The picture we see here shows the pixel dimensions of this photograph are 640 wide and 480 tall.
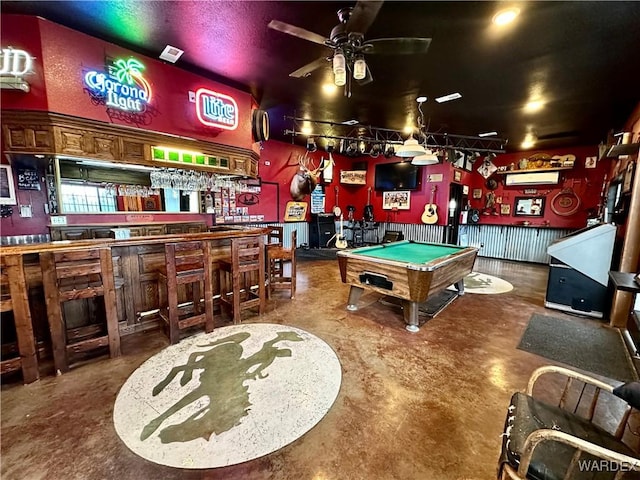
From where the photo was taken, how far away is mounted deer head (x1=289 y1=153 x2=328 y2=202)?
7.48 m

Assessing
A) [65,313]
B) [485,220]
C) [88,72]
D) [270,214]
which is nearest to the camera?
[65,313]

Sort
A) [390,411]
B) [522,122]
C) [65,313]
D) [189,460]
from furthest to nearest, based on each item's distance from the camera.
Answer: [522,122]
[65,313]
[390,411]
[189,460]

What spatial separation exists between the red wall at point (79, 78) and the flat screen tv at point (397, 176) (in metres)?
5.75

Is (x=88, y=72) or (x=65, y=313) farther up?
(x=88, y=72)

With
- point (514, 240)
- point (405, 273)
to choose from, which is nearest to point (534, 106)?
point (405, 273)

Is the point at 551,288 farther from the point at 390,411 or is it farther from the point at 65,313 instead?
the point at 65,313

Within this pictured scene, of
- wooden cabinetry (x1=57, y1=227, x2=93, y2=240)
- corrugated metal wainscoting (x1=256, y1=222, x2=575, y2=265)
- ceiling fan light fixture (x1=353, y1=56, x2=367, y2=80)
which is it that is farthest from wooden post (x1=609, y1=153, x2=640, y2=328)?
wooden cabinetry (x1=57, y1=227, x2=93, y2=240)

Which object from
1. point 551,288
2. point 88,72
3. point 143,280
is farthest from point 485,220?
point 88,72

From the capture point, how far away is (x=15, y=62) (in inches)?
105

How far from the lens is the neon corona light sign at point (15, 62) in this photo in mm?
2629

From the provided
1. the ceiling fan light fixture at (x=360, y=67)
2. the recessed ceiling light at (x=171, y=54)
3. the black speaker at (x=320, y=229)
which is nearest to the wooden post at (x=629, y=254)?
the ceiling fan light fixture at (x=360, y=67)

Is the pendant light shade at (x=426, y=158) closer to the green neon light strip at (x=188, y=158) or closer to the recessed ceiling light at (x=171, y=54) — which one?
the green neon light strip at (x=188, y=158)

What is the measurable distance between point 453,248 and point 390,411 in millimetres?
3181

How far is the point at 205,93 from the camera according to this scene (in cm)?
390
